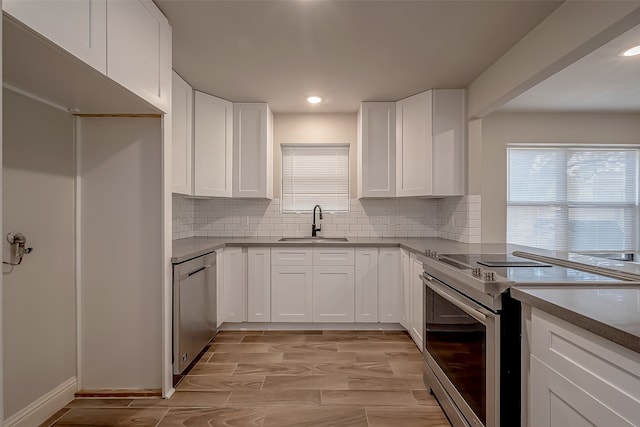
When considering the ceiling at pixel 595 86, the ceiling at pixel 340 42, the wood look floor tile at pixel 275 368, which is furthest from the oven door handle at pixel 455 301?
the ceiling at pixel 595 86

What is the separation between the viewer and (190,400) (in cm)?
229

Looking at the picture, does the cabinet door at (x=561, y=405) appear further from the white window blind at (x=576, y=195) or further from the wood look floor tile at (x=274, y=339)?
the white window blind at (x=576, y=195)

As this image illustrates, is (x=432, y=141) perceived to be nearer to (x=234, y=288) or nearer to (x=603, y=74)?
(x=603, y=74)

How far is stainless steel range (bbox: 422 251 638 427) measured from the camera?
144 centimetres

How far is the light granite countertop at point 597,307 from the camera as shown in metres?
0.90

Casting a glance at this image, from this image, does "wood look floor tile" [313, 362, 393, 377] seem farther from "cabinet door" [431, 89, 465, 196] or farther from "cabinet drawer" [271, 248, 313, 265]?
"cabinet door" [431, 89, 465, 196]

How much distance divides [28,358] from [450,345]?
2275 mm

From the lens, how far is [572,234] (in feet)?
14.3

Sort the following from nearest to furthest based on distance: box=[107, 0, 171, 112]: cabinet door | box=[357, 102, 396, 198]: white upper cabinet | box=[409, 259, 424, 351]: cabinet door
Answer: box=[107, 0, 171, 112]: cabinet door, box=[409, 259, 424, 351]: cabinet door, box=[357, 102, 396, 198]: white upper cabinet

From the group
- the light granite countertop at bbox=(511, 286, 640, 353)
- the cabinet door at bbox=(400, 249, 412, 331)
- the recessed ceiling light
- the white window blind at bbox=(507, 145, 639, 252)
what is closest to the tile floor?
the cabinet door at bbox=(400, 249, 412, 331)

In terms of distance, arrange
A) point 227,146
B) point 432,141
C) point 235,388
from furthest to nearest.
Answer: point 227,146
point 432,141
point 235,388

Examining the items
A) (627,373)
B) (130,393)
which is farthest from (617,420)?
(130,393)

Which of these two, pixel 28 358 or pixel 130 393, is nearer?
pixel 28 358

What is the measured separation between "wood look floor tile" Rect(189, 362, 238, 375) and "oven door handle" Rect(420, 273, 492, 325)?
1.61 metres
